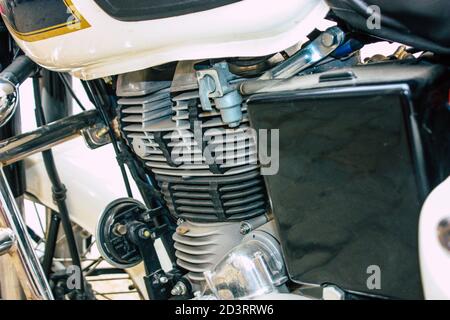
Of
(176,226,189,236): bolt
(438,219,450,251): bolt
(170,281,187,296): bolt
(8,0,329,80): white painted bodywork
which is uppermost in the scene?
(8,0,329,80): white painted bodywork

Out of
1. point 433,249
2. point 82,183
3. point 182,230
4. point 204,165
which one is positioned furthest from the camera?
point 82,183

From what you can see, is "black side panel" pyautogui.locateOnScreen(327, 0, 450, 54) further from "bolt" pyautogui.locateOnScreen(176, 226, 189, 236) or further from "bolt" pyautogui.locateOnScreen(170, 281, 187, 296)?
"bolt" pyautogui.locateOnScreen(170, 281, 187, 296)

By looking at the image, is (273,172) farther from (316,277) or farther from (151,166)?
(151,166)

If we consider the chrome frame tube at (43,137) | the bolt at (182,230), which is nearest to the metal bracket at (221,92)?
the bolt at (182,230)

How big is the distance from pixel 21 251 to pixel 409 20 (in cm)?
75

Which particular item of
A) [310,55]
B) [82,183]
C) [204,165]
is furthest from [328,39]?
[82,183]

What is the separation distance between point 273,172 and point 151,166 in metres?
0.30

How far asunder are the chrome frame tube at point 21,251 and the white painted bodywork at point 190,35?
30 centimetres

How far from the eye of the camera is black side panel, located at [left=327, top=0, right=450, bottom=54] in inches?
21.3

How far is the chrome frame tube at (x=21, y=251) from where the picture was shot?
917mm

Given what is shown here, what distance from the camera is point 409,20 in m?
0.56

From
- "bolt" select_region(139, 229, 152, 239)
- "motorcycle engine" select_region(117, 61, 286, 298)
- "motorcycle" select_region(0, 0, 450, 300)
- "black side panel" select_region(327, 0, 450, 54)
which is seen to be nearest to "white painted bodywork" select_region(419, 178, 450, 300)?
"motorcycle" select_region(0, 0, 450, 300)

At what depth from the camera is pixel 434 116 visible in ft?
1.76

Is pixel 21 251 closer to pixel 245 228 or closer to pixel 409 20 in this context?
pixel 245 228
